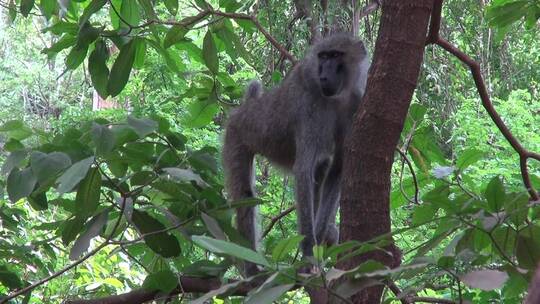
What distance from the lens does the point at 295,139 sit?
132 inches

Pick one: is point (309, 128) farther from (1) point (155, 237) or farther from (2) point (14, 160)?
(2) point (14, 160)

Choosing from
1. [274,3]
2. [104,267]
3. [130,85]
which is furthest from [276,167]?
[130,85]

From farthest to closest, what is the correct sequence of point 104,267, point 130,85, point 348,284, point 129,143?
point 130,85 → point 104,267 → point 129,143 → point 348,284

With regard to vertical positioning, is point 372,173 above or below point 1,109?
below

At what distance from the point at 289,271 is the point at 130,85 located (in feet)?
23.4

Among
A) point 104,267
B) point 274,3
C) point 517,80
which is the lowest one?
point 104,267

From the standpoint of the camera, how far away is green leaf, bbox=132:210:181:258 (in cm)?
185

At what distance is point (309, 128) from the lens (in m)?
3.26

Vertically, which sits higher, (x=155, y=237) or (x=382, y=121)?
(x=382, y=121)

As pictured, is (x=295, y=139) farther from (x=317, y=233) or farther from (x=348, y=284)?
(x=348, y=284)

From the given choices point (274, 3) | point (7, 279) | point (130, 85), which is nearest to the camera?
point (7, 279)

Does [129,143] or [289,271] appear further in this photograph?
[129,143]

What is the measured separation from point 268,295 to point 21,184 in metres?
0.84

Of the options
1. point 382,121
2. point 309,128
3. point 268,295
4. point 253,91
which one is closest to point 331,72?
point 309,128
